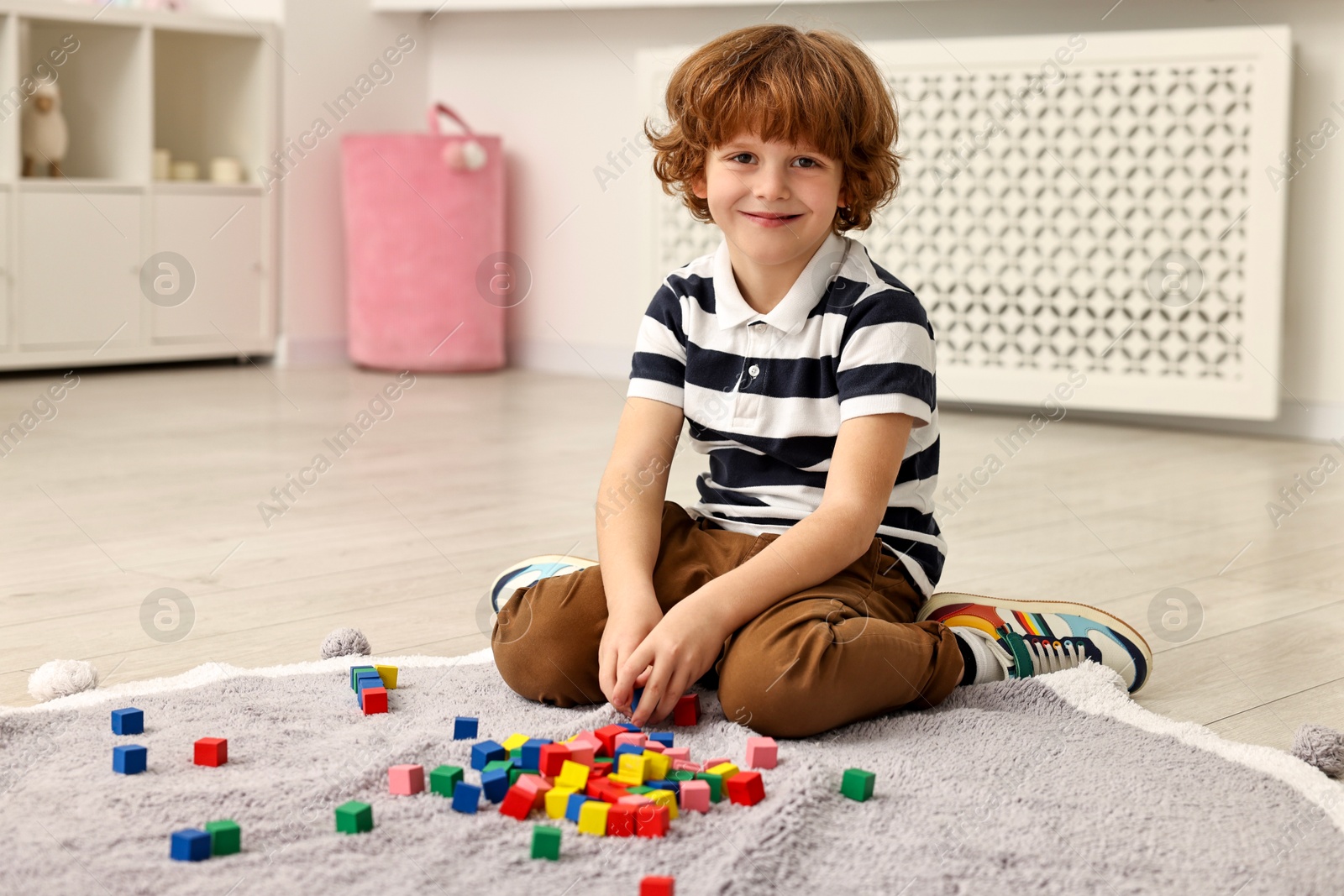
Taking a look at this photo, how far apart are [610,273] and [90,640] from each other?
85.9 inches

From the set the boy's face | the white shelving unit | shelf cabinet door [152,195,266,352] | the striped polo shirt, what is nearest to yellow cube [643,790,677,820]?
the striped polo shirt

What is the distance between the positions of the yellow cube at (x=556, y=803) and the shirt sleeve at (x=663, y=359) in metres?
0.38

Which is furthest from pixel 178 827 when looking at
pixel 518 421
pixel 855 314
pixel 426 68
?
pixel 426 68

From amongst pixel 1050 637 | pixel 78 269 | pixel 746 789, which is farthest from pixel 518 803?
pixel 78 269

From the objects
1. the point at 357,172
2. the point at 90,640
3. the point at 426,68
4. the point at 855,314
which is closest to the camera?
the point at 855,314

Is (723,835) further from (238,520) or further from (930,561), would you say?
(238,520)

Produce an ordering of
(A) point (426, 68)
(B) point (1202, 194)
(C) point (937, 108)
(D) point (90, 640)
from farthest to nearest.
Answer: (A) point (426, 68)
(C) point (937, 108)
(B) point (1202, 194)
(D) point (90, 640)

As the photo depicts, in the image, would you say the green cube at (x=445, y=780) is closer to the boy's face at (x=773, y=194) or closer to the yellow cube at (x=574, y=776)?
the yellow cube at (x=574, y=776)

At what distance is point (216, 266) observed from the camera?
316 cm

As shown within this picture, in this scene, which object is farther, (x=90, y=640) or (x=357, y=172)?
(x=357, y=172)

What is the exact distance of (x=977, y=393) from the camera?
260cm

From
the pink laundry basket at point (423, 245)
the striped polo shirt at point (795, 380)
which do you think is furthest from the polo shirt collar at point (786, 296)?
the pink laundry basket at point (423, 245)

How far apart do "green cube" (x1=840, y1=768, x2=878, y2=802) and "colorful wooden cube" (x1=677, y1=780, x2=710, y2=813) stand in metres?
0.08

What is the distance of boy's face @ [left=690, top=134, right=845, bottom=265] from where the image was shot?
3.32ft
